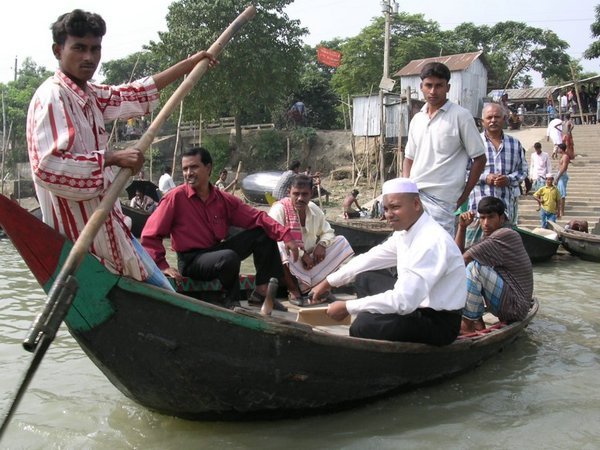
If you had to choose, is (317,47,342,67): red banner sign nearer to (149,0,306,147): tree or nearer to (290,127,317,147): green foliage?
(149,0,306,147): tree

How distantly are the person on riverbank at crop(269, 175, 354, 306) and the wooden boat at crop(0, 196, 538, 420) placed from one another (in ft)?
5.26

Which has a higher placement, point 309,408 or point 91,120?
point 91,120

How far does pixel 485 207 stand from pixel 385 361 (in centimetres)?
144

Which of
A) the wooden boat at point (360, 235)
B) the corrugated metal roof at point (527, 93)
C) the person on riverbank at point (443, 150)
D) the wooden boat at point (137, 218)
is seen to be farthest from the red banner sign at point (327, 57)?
the person on riverbank at point (443, 150)

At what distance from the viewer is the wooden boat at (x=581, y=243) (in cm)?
832

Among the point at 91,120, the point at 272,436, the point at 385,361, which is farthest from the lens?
the point at 385,361

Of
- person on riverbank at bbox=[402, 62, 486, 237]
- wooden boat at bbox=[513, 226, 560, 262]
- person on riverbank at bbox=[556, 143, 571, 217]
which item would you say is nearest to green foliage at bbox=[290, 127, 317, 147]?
person on riverbank at bbox=[556, 143, 571, 217]

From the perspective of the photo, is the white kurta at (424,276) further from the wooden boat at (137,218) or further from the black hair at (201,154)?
the wooden boat at (137,218)

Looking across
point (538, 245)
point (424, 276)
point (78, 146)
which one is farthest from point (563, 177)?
point (78, 146)

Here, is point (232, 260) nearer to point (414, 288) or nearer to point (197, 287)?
point (197, 287)

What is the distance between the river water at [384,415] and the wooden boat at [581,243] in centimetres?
418

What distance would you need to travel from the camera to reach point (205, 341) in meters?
2.57

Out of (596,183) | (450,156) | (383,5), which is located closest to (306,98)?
(383,5)

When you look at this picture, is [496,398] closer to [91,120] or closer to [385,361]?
[385,361]
